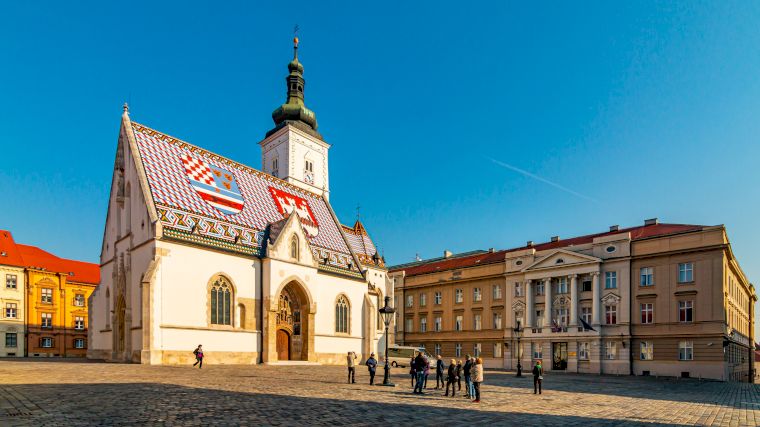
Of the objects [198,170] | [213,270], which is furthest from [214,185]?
[213,270]

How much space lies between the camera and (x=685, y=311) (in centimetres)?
3950

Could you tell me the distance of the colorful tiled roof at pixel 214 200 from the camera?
30.7m

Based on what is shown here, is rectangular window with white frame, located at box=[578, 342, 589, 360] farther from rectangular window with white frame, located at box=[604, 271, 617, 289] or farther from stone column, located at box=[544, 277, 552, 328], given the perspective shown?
rectangular window with white frame, located at box=[604, 271, 617, 289]

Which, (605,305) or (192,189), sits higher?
(192,189)

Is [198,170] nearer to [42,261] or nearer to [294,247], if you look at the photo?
[294,247]

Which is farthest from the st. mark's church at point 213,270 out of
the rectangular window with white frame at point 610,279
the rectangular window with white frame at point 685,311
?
the rectangular window with white frame at point 685,311

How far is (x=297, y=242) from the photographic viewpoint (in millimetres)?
36562

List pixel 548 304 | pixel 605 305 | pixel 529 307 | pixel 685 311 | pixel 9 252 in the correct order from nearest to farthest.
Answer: pixel 685 311 < pixel 605 305 < pixel 548 304 < pixel 529 307 < pixel 9 252

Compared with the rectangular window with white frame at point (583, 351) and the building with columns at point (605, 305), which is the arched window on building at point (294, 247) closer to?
the building with columns at point (605, 305)

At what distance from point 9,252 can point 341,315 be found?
1559 inches

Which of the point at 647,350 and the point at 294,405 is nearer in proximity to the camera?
the point at 294,405

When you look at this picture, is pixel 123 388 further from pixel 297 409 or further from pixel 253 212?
pixel 253 212

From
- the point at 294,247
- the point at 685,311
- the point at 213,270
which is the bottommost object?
the point at 685,311

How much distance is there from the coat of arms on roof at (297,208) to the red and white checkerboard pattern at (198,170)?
627cm
